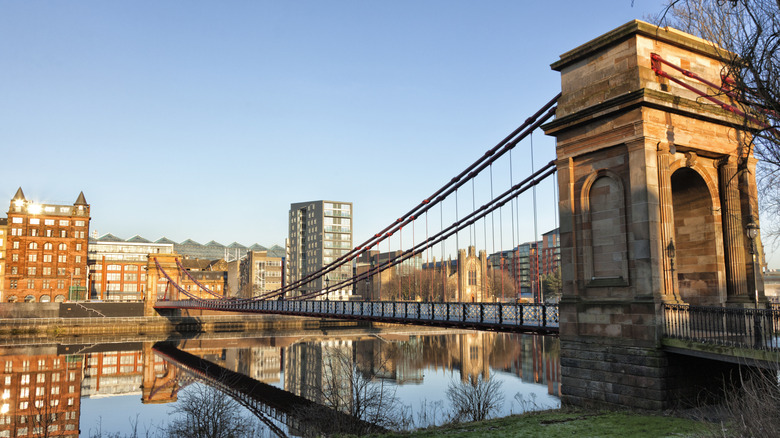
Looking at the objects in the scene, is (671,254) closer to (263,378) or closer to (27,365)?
(263,378)

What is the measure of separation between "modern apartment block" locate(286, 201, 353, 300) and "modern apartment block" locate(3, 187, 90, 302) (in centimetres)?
4891

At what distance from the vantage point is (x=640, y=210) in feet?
54.6

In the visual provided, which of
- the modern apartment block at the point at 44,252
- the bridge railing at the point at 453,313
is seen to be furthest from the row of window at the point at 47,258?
the bridge railing at the point at 453,313

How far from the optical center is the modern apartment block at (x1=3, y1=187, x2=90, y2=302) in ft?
293

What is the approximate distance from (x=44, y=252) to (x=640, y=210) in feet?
323

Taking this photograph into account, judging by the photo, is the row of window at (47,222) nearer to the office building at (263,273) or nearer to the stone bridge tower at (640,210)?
the office building at (263,273)

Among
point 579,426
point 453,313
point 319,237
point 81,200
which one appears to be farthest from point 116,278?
point 579,426

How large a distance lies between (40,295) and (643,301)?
96.9 meters

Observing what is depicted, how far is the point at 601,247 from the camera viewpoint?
17.9m

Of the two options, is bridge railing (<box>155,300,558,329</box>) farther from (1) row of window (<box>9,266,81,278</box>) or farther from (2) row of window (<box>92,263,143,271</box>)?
(2) row of window (<box>92,263,143,271</box>)

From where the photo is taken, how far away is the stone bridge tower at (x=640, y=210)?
646 inches

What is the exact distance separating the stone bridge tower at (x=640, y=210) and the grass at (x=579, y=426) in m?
1.29

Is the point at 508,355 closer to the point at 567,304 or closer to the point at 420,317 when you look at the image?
the point at 420,317

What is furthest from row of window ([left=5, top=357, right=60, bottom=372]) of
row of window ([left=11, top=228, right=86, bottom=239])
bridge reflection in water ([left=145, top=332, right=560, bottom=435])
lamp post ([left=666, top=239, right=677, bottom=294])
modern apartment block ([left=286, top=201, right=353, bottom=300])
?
modern apartment block ([left=286, top=201, right=353, bottom=300])
